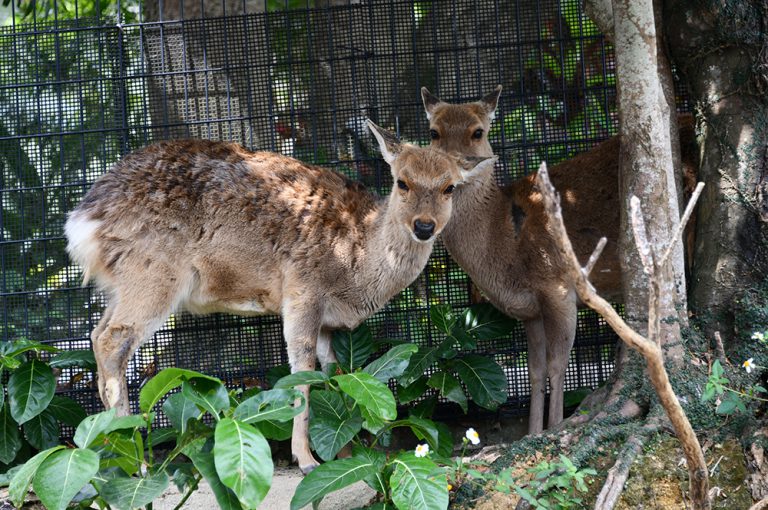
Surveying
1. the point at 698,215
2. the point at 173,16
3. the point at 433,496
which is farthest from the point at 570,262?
the point at 173,16

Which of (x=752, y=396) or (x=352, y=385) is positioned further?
(x=352, y=385)

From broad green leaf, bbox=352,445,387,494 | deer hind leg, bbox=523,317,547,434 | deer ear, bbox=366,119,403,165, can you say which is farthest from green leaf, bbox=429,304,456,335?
broad green leaf, bbox=352,445,387,494

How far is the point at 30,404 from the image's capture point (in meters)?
6.32

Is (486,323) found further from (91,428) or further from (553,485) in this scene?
(91,428)

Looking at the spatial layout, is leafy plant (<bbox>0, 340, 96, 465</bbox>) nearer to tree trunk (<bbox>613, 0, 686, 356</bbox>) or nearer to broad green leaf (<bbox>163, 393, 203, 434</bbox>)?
broad green leaf (<bbox>163, 393, 203, 434</bbox>)

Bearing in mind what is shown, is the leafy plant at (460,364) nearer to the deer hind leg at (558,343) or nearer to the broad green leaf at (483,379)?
the broad green leaf at (483,379)

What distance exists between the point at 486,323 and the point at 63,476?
3.48 m

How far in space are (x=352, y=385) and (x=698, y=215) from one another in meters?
2.76

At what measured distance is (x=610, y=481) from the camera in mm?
4824

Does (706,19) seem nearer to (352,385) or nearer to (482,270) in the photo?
(482,270)

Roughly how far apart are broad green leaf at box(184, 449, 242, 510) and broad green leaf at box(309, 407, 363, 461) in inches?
24.5

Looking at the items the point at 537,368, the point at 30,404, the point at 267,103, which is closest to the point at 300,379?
the point at 30,404

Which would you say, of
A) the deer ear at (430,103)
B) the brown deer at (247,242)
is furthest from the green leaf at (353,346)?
the deer ear at (430,103)

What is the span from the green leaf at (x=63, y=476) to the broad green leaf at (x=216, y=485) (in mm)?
477
